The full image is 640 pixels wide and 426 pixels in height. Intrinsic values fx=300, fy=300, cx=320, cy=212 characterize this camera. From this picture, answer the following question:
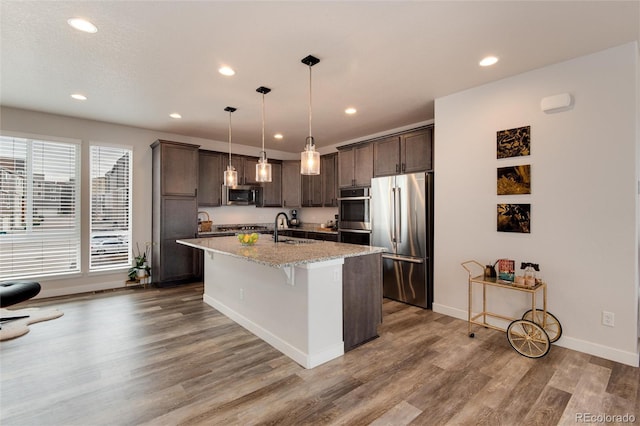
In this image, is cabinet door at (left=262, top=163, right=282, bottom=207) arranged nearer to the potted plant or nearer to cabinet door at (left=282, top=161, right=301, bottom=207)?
cabinet door at (left=282, top=161, right=301, bottom=207)

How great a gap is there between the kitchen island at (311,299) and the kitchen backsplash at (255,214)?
3036 mm

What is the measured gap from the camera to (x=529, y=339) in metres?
2.70

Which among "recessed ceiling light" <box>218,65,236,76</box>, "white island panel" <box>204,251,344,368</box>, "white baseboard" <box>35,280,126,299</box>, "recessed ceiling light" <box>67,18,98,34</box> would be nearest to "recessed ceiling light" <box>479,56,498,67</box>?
"white island panel" <box>204,251,344,368</box>

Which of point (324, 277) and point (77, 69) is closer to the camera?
point (324, 277)

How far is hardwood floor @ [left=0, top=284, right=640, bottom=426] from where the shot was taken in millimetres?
1886

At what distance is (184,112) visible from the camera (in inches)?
169

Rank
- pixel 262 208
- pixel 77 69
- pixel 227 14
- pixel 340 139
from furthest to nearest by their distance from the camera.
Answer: pixel 262 208, pixel 340 139, pixel 77 69, pixel 227 14

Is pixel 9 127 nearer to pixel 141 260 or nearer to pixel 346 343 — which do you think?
pixel 141 260

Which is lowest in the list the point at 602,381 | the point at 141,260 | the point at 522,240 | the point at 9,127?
the point at 602,381

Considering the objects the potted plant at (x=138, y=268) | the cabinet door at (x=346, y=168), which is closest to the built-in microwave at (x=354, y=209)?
the cabinet door at (x=346, y=168)

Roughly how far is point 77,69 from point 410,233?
4.13 m

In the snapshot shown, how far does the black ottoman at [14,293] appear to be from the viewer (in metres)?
3.03

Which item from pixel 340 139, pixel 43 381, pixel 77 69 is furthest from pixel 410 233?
pixel 77 69

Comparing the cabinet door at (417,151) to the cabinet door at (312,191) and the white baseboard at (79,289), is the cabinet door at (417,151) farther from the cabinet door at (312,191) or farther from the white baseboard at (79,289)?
the white baseboard at (79,289)
